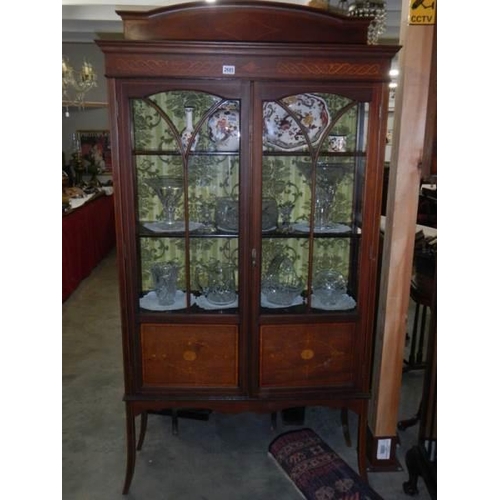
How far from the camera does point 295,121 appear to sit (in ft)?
5.98

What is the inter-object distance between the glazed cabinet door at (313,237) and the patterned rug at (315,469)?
47 cm

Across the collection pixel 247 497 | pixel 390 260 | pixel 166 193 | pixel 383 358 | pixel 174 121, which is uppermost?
pixel 174 121

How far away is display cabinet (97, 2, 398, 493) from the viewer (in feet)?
5.42

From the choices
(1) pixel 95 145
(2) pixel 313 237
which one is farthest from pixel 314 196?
(1) pixel 95 145

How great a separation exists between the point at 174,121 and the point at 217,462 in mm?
1664

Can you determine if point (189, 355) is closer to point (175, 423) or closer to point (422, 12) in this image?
point (175, 423)

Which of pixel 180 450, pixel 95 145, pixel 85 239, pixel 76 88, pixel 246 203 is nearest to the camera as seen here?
pixel 246 203

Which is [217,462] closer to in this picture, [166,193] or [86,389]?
[86,389]

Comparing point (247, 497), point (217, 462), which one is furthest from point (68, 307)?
point (247, 497)

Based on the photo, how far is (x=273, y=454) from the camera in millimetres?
2262

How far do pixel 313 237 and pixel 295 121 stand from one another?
0.50 meters

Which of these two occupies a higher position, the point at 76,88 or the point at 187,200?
the point at 76,88
